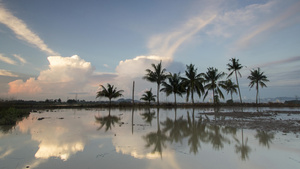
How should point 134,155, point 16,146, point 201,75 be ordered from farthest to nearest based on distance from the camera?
point 201,75, point 16,146, point 134,155

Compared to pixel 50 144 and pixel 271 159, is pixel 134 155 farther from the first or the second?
pixel 271 159

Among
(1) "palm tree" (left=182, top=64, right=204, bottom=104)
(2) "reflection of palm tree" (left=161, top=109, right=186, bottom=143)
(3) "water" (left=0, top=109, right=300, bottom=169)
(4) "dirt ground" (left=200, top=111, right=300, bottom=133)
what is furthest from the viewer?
(1) "palm tree" (left=182, top=64, right=204, bottom=104)

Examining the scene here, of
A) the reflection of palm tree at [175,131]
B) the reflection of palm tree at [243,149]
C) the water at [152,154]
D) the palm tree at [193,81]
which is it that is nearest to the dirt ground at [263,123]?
the water at [152,154]

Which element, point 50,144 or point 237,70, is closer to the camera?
point 50,144

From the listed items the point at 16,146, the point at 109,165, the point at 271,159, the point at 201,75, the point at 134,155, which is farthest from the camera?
the point at 201,75

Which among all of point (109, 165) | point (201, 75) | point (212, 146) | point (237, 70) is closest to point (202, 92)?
point (201, 75)

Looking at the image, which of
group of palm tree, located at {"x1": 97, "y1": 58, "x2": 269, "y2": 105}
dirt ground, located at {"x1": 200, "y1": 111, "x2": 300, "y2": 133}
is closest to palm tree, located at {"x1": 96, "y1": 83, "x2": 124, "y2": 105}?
group of palm tree, located at {"x1": 97, "y1": 58, "x2": 269, "y2": 105}

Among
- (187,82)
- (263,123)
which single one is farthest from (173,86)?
(263,123)

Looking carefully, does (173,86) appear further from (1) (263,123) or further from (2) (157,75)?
(1) (263,123)

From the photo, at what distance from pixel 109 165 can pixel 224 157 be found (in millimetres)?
2650

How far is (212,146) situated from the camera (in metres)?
4.73

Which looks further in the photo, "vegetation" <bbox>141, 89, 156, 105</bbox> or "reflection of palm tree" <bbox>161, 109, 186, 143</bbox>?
"vegetation" <bbox>141, 89, 156, 105</bbox>

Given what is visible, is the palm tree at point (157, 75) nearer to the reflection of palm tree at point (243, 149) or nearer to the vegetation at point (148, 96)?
the vegetation at point (148, 96)

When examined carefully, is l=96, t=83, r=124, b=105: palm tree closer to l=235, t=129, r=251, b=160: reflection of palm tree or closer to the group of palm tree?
the group of palm tree
